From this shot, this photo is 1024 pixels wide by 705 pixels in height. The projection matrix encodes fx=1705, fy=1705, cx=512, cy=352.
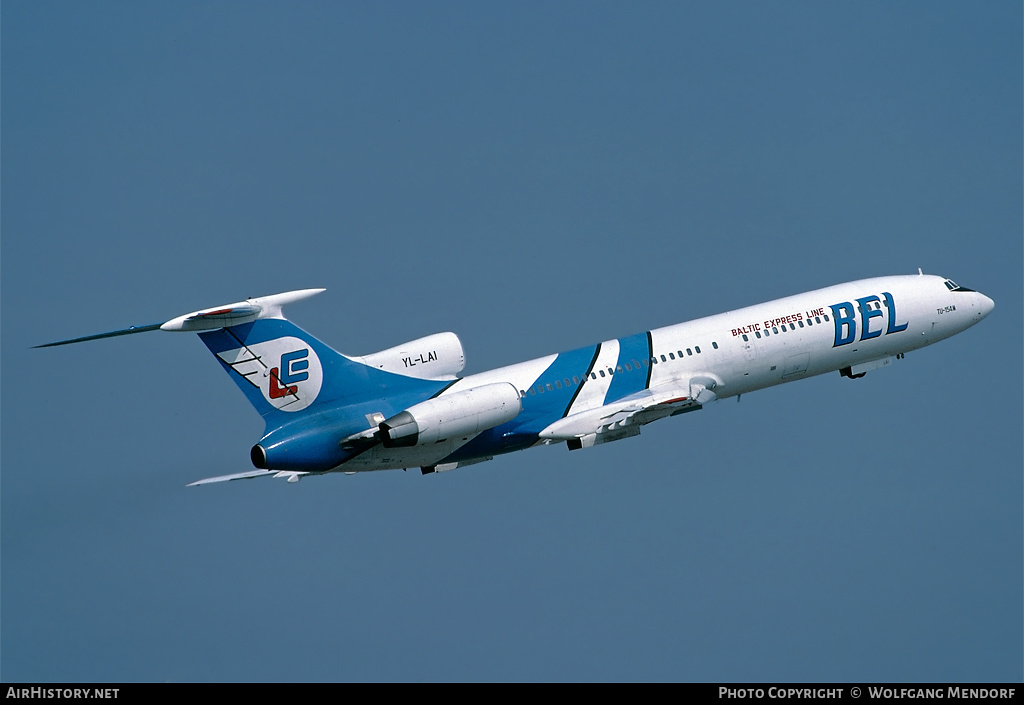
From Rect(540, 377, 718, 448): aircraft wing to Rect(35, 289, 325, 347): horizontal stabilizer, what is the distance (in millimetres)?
10153

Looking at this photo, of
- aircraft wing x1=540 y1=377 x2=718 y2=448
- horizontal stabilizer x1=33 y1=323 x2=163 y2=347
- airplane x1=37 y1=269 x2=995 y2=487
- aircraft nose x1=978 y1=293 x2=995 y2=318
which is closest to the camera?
horizontal stabilizer x1=33 y1=323 x2=163 y2=347

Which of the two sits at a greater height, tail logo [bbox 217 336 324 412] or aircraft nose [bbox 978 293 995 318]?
aircraft nose [bbox 978 293 995 318]

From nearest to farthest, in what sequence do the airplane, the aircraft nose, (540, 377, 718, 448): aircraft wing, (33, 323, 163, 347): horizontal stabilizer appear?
(33, 323, 163, 347): horizontal stabilizer → the airplane → (540, 377, 718, 448): aircraft wing → the aircraft nose

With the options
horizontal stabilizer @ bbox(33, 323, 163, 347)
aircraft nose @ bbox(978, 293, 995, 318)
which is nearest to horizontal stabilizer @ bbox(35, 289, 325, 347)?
horizontal stabilizer @ bbox(33, 323, 163, 347)

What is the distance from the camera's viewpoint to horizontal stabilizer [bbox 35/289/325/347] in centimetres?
5005

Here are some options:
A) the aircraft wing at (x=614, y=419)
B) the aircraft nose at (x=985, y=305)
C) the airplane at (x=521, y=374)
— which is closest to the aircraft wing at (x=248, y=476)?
the airplane at (x=521, y=374)

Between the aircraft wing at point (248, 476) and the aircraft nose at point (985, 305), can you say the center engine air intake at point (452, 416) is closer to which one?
the aircraft wing at point (248, 476)

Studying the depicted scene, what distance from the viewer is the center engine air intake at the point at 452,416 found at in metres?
53.4

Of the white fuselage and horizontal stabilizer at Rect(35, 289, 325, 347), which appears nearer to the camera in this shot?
horizontal stabilizer at Rect(35, 289, 325, 347)

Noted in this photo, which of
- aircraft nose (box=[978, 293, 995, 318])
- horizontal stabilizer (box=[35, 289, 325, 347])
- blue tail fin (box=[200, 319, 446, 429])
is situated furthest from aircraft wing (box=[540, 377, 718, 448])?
aircraft nose (box=[978, 293, 995, 318])

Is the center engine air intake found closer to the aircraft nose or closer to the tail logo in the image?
the tail logo

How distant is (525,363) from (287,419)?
8723 mm

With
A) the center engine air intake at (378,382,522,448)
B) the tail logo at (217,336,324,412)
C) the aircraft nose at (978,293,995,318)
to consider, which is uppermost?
the aircraft nose at (978,293,995,318)
